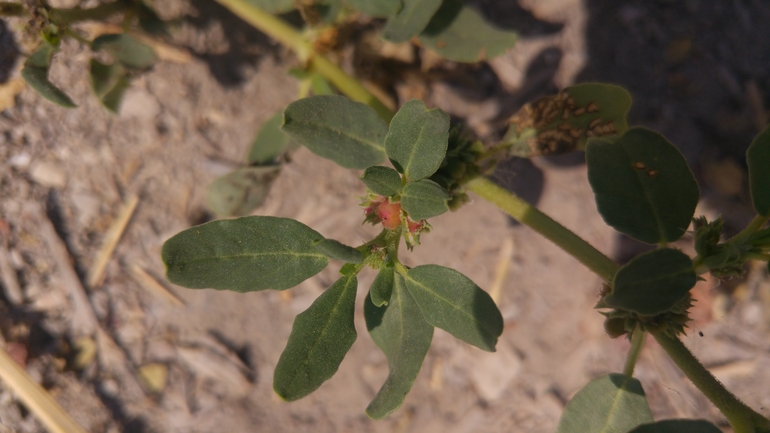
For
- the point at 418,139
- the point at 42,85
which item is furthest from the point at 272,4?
the point at 418,139

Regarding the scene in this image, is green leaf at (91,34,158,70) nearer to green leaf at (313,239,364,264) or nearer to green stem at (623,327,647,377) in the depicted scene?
green leaf at (313,239,364,264)

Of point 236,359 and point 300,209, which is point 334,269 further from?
point 236,359

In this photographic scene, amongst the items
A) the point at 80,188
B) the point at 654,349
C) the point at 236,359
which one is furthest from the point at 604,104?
the point at 80,188

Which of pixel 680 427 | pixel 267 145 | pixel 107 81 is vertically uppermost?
Result: pixel 107 81

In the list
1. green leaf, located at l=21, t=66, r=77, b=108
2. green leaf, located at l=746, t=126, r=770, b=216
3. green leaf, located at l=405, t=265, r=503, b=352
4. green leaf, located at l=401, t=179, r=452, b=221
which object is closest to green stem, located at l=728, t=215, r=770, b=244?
green leaf, located at l=746, t=126, r=770, b=216

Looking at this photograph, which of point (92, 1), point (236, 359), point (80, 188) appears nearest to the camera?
point (92, 1)

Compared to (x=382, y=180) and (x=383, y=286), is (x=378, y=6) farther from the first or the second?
(x=383, y=286)
